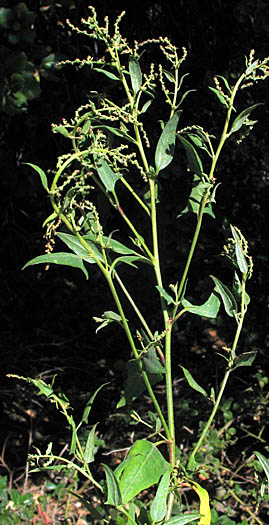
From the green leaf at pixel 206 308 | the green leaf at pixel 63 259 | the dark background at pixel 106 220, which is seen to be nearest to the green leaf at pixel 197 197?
the green leaf at pixel 206 308

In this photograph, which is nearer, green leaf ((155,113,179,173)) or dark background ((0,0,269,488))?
green leaf ((155,113,179,173))

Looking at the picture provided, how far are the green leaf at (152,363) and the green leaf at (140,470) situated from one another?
0.12m

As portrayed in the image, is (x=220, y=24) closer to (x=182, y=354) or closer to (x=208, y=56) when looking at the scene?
(x=208, y=56)

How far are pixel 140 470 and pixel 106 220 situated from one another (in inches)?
40.9

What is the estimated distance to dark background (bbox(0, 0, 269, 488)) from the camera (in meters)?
2.08

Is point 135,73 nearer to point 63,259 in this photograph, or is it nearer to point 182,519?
point 63,259

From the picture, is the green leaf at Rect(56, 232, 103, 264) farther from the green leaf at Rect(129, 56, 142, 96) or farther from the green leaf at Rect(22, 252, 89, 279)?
the green leaf at Rect(129, 56, 142, 96)

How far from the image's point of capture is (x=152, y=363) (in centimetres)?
94

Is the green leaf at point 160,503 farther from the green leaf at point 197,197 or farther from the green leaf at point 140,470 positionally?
the green leaf at point 197,197

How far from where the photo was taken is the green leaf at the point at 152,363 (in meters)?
0.93

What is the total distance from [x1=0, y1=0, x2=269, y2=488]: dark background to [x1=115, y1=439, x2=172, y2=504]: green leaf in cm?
125

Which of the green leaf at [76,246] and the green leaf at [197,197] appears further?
the green leaf at [197,197]

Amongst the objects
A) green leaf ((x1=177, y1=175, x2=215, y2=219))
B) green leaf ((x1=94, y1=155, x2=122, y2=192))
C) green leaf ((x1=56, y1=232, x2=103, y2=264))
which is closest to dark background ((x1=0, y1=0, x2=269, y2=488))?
green leaf ((x1=177, y1=175, x2=215, y2=219))

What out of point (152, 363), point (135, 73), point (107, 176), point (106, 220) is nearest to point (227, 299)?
point (152, 363)
